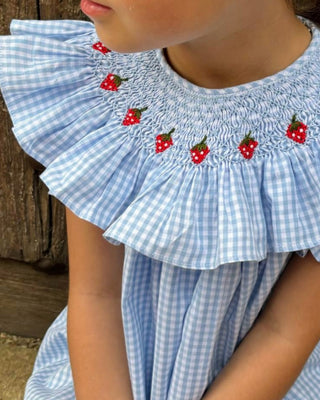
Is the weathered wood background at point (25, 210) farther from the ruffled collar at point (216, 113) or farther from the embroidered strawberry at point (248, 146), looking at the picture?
the embroidered strawberry at point (248, 146)

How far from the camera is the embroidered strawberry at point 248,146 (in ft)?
2.50

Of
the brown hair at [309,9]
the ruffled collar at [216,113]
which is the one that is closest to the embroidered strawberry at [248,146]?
the ruffled collar at [216,113]

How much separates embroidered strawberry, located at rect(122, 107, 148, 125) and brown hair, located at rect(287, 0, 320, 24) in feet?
0.93

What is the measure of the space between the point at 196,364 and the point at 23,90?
0.46m

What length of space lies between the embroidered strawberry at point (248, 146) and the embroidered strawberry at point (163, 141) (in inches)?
3.7

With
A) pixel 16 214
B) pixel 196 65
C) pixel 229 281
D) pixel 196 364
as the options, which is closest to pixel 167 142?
pixel 196 65

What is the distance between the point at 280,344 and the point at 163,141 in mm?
327

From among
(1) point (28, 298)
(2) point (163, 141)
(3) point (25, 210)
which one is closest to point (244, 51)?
(2) point (163, 141)

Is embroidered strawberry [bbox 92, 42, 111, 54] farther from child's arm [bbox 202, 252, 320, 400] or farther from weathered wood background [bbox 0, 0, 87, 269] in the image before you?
child's arm [bbox 202, 252, 320, 400]

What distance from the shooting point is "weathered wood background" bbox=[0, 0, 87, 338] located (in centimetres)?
104

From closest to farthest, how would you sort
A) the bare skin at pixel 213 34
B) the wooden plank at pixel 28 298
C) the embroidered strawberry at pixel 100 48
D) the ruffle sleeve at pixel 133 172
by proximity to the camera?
the bare skin at pixel 213 34 → the ruffle sleeve at pixel 133 172 → the embroidered strawberry at pixel 100 48 → the wooden plank at pixel 28 298

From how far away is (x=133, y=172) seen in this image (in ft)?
2.65

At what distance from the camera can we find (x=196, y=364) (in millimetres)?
872

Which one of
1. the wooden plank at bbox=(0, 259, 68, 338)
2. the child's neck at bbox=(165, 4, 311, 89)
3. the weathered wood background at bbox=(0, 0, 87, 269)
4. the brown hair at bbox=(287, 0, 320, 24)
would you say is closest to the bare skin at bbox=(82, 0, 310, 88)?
the child's neck at bbox=(165, 4, 311, 89)
